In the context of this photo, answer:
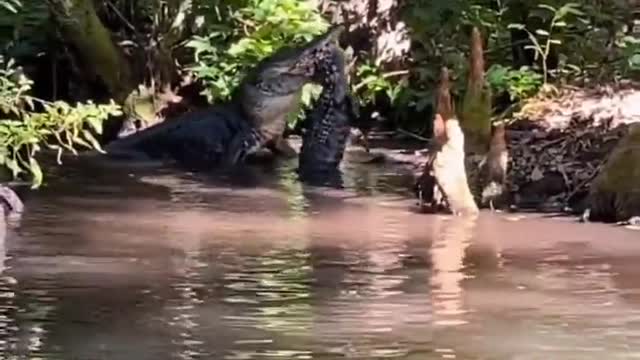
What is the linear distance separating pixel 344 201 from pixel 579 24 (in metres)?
6.23

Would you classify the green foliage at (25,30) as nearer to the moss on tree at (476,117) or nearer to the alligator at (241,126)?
the alligator at (241,126)

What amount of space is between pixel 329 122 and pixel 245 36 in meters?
4.34

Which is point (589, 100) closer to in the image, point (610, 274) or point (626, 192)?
point (626, 192)

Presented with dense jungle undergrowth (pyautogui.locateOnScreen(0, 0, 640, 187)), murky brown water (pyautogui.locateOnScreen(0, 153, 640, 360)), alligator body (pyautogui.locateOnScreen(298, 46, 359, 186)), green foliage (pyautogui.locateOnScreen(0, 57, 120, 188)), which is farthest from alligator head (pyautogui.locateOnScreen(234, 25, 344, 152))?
green foliage (pyautogui.locateOnScreen(0, 57, 120, 188))

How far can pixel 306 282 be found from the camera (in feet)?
25.2

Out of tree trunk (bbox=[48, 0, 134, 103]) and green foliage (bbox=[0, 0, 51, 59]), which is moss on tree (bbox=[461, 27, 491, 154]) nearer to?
tree trunk (bbox=[48, 0, 134, 103])

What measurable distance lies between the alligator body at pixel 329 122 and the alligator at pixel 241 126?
29cm

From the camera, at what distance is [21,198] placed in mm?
11539

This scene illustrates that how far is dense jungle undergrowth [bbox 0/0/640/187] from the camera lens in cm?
1672

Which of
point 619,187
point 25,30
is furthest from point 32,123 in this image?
point 25,30

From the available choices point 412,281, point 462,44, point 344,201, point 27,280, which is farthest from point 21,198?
point 462,44

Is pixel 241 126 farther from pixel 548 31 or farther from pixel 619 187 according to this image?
pixel 619 187

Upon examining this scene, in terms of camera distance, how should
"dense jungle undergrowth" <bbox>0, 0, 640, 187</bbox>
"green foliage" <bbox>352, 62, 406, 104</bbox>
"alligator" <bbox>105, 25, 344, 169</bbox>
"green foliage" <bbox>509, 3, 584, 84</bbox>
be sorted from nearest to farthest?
"alligator" <bbox>105, 25, 344, 169</bbox> < "green foliage" <bbox>509, 3, 584, 84</bbox> < "dense jungle undergrowth" <bbox>0, 0, 640, 187</bbox> < "green foliage" <bbox>352, 62, 406, 104</bbox>

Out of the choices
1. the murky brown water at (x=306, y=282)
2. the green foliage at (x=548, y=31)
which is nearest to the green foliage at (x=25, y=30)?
the green foliage at (x=548, y=31)
